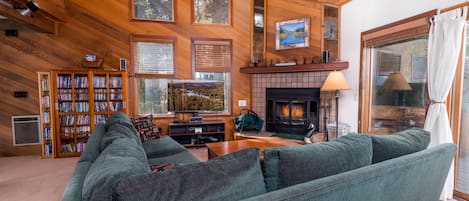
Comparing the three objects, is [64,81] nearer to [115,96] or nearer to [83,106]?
[83,106]

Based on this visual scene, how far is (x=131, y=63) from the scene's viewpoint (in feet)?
14.9

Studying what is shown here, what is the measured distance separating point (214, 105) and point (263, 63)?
132cm

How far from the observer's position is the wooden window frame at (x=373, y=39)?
9.31 feet

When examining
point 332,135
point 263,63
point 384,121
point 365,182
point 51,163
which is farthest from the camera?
point 263,63

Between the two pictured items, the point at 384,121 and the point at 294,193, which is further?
the point at 384,121

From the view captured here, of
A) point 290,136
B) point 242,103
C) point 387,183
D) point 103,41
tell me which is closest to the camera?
point 387,183

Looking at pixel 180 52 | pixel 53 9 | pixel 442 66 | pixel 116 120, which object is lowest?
pixel 116 120

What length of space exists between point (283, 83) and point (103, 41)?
3.55 m

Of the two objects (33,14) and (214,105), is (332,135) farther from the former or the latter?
(33,14)

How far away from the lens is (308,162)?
1269 millimetres

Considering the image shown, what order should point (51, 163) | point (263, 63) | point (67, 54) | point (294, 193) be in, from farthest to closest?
point (263, 63)
point (67, 54)
point (51, 163)
point (294, 193)

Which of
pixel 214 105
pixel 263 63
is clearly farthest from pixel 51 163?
pixel 263 63

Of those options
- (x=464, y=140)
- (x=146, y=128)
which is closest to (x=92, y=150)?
(x=146, y=128)

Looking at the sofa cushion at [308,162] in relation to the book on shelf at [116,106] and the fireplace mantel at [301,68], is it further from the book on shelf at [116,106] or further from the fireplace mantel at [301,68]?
the book on shelf at [116,106]
